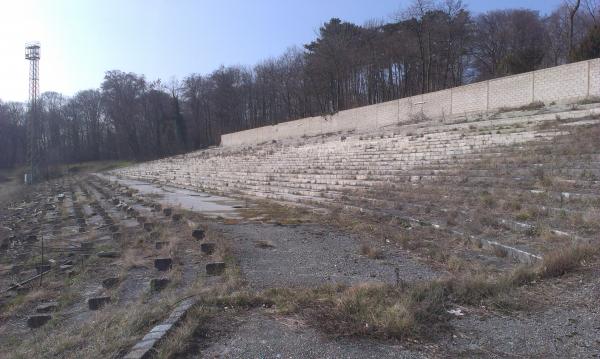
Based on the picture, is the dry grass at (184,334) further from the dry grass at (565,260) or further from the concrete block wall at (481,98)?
the concrete block wall at (481,98)

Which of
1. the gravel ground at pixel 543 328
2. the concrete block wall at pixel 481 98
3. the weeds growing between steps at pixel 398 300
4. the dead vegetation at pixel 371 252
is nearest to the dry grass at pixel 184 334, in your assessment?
the weeds growing between steps at pixel 398 300

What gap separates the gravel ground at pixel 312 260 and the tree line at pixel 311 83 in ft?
81.2

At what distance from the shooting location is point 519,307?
512 centimetres

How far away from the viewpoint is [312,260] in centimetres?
855

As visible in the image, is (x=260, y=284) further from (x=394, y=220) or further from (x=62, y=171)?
(x=62, y=171)

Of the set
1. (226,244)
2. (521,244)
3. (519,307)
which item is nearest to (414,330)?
(519,307)

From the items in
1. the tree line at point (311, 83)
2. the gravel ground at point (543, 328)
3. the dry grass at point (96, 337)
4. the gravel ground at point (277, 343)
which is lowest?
the dry grass at point (96, 337)

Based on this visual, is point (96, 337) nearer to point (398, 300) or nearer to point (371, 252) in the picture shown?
point (398, 300)

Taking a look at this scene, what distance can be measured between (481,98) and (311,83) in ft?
126

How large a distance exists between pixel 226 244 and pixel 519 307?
20.4ft

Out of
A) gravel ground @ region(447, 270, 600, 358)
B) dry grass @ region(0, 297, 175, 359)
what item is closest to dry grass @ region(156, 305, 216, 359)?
dry grass @ region(0, 297, 175, 359)

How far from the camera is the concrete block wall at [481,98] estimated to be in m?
21.5

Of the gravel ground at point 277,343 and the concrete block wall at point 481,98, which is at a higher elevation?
the concrete block wall at point 481,98

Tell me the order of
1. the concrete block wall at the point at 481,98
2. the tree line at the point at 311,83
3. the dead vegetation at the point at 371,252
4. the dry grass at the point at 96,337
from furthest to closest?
the tree line at the point at 311,83 → the concrete block wall at the point at 481,98 → the dead vegetation at the point at 371,252 → the dry grass at the point at 96,337
